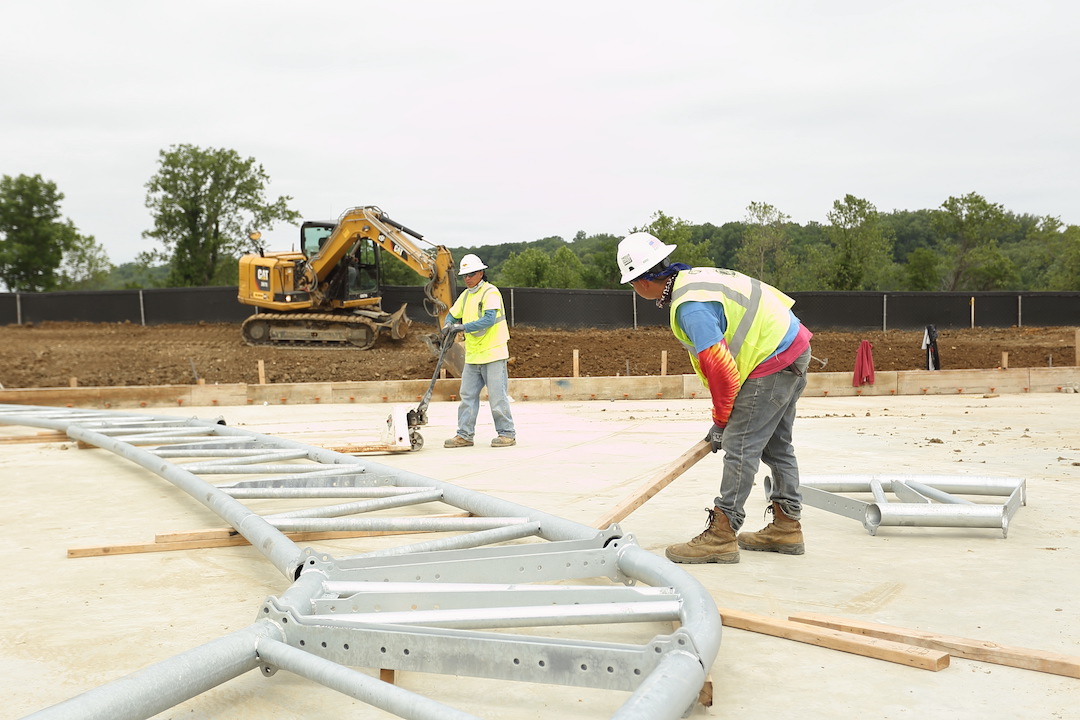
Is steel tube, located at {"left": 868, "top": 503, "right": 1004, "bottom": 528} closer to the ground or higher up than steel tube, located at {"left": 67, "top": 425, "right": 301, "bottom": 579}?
closer to the ground

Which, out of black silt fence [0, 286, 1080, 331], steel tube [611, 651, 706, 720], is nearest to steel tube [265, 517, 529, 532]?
steel tube [611, 651, 706, 720]

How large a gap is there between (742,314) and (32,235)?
55.7 meters

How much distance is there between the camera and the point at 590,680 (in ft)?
8.29

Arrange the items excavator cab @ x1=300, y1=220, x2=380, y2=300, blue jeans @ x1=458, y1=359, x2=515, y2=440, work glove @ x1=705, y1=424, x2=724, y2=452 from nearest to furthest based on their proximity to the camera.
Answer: work glove @ x1=705, y1=424, x2=724, y2=452
blue jeans @ x1=458, y1=359, x2=515, y2=440
excavator cab @ x1=300, y1=220, x2=380, y2=300

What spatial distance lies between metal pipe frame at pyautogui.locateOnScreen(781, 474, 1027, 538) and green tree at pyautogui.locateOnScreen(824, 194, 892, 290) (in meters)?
42.6

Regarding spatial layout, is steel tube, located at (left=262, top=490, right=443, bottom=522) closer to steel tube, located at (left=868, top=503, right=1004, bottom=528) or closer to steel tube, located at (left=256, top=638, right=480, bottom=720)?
steel tube, located at (left=256, top=638, right=480, bottom=720)

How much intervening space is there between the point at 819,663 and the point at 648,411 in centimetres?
984

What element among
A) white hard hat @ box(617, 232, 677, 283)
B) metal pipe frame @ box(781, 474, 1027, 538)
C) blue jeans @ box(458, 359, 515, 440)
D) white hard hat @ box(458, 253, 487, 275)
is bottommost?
metal pipe frame @ box(781, 474, 1027, 538)

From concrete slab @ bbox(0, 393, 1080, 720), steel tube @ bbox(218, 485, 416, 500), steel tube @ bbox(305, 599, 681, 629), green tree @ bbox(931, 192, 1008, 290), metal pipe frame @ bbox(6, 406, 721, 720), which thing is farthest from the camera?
green tree @ bbox(931, 192, 1008, 290)

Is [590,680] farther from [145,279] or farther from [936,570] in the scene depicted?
[145,279]

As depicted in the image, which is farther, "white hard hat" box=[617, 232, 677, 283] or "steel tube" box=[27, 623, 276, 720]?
"white hard hat" box=[617, 232, 677, 283]

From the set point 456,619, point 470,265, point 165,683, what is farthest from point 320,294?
point 165,683

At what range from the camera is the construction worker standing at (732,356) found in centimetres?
431

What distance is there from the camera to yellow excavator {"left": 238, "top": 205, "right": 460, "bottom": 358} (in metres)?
21.1
